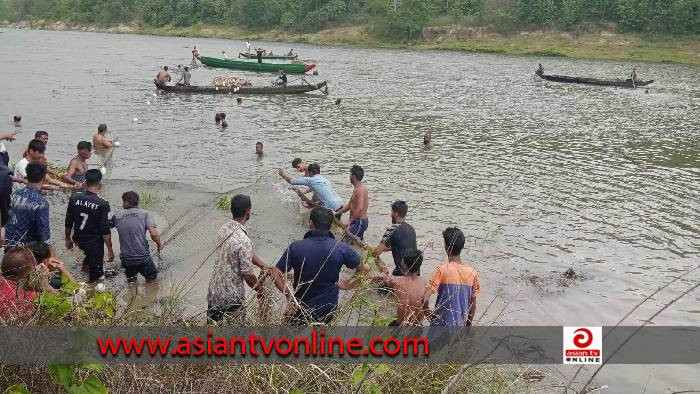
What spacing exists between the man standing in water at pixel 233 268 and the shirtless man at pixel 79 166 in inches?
244

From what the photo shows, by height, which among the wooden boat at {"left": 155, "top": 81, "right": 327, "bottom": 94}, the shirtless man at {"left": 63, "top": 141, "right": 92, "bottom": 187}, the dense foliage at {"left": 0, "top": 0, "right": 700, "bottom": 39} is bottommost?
the shirtless man at {"left": 63, "top": 141, "right": 92, "bottom": 187}

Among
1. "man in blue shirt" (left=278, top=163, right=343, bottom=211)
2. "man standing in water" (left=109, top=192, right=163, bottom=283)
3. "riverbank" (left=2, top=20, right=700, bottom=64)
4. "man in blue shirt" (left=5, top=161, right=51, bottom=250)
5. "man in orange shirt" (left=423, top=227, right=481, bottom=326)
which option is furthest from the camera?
"riverbank" (left=2, top=20, right=700, bottom=64)

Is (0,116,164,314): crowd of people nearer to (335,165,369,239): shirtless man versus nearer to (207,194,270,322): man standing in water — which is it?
(207,194,270,322): man standing in water

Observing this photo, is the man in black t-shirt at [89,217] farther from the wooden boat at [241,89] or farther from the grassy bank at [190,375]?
the wooden boat at [241,89]

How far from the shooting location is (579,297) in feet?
30.9

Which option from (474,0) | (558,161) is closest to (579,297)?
(558,161)

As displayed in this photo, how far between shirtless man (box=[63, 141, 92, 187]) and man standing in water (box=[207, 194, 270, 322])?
620cm

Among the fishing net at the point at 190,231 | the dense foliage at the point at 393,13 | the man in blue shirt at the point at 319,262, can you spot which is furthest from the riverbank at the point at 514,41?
the man in blue shirt at the point at 319,262

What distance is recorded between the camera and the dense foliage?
226 ft

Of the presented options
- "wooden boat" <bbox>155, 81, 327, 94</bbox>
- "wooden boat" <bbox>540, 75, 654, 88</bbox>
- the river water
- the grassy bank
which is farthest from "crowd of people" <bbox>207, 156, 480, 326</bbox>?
"wooden boat" <bbox>540, 75, 654, 88</bbox>

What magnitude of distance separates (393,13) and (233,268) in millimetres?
79419

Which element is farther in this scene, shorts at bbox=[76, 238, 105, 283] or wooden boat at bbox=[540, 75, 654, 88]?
wooden boat at bbox=[540, 75, 654, 88]

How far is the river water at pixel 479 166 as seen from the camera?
9.95 m

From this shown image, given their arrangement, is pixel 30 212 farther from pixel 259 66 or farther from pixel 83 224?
pixel 259 66
